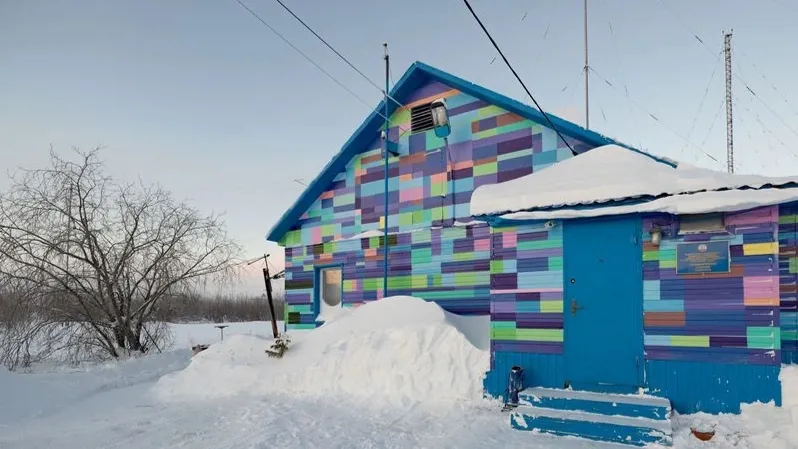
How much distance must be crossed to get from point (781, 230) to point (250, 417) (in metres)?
7.89

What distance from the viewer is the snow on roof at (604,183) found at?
19.6 ft

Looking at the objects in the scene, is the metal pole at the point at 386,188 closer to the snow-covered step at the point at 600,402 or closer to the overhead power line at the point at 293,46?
the overhead power line at the point at 293,46

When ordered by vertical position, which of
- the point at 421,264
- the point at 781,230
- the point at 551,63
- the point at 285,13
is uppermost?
the point at 551,63

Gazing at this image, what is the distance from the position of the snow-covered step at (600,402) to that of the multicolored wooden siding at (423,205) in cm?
311

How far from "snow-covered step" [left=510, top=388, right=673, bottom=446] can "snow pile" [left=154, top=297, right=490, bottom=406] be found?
1.28 meters

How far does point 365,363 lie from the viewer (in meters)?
8.02

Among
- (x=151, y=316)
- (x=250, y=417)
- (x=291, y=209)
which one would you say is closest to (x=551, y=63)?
(x=291, y=209)

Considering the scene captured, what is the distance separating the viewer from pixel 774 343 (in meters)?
5.51

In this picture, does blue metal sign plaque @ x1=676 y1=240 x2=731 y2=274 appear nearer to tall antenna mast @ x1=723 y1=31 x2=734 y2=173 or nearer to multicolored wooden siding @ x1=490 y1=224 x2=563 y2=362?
multicolored wooden siding @ x1=490 y1=224 x2=563 y2=362

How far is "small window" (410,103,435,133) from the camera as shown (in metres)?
10.7

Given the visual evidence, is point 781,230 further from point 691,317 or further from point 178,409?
point 178,409

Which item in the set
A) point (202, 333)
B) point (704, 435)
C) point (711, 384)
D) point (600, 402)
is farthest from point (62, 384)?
point (202, 333)

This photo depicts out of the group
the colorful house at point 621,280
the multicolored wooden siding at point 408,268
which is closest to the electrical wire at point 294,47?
the colorful house at point 621,280

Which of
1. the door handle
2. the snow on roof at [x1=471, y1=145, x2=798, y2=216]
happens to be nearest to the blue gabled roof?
the snow on roof at [x1=471, y1=145, x2=798, y2=216]
